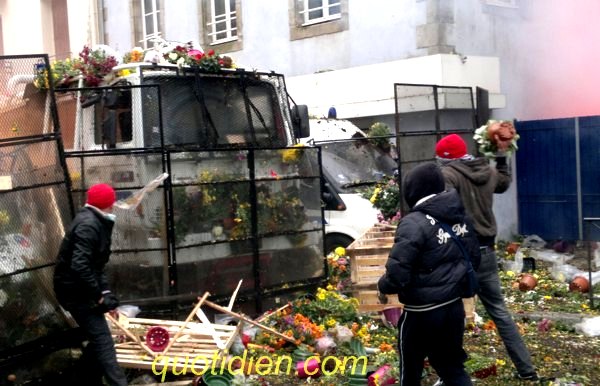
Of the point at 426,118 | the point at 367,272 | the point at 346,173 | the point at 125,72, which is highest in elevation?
the point at 125,72

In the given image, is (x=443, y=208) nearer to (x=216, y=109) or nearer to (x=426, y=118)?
(x=216, y=109)

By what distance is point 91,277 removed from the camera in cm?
510

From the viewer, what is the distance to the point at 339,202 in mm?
9578

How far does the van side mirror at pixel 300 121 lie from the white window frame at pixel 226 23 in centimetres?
731

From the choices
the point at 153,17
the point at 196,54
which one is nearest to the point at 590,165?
the point at 196,54

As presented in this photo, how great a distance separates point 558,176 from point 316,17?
5362 millimetres

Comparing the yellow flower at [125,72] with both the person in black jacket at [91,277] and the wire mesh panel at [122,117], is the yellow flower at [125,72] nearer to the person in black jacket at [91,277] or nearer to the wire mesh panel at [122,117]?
the wire mesh panel at [122,117]

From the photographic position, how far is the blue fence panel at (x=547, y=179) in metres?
11.6

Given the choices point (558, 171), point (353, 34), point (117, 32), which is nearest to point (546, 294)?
point (558, 171)

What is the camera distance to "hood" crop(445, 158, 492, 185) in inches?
222

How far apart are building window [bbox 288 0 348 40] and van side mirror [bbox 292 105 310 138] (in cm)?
510

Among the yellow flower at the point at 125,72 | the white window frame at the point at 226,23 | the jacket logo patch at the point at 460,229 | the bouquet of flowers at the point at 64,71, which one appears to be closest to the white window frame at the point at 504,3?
the white window frame at the point at 226,23

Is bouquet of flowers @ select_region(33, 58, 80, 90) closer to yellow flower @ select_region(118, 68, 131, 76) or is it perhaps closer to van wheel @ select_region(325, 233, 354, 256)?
yellow flower @ select_region(118, 68, 131, 76)

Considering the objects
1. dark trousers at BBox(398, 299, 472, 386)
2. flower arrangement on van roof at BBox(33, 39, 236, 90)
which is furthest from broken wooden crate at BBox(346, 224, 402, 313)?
dark trousers at BBox(398, 299, 472, 386)
